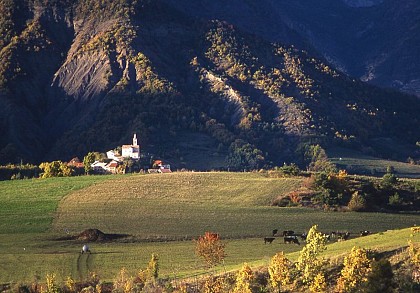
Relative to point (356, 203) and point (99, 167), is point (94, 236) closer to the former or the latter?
point (356, 203)

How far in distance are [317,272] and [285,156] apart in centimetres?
12216

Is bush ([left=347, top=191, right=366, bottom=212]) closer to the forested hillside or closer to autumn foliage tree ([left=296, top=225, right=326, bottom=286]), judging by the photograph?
autumn foliage tree ([left=296, top=225, right=326, bottom=286])

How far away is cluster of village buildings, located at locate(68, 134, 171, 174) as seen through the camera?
146125 millimetres

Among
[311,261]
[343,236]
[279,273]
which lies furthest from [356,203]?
[279,273]

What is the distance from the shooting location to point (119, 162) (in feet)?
498

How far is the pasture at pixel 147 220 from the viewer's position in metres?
66.1

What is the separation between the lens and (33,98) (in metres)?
198

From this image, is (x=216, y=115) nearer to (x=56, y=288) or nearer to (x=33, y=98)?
(x=33, y=98)

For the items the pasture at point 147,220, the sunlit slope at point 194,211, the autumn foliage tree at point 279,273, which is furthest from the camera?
the sunlit slope at point 194,211

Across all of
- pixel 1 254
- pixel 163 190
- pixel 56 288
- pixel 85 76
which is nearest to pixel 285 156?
pixel 85 76

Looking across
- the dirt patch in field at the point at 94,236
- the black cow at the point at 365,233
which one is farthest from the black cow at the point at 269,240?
the dirt patch in field at the point at 94,236

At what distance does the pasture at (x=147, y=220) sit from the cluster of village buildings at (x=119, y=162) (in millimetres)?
28076

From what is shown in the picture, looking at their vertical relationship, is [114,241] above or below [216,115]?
below

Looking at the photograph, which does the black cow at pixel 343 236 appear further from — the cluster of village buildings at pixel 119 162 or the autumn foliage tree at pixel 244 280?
the cluster of village buildings at pixel 119 162
